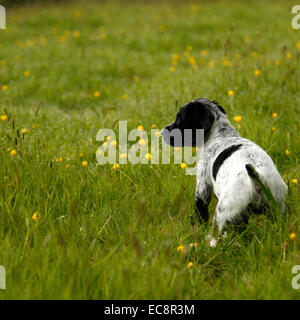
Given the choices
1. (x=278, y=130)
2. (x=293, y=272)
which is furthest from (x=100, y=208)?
(x=278, y=130)

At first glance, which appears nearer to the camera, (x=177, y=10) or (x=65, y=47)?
(x=65, y=47)

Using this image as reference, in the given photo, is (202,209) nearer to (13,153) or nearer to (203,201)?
(203,201)

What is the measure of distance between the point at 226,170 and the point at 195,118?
0.64 meters

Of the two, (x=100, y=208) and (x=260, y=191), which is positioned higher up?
(x=260, y=191)

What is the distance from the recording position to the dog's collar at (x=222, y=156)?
109 inches

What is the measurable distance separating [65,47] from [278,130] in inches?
247

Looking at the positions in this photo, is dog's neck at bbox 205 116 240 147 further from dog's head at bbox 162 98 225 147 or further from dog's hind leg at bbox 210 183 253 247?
dog's hind leg at bbox 210 183 253 247

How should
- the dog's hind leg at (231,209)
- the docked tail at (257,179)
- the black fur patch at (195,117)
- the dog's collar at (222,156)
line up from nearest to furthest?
the docked tail at (257,179), the dog's hind leg at (231,209), the dog's collar at (222,156), the black fur patch at (195,117)

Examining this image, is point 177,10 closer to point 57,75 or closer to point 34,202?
point 57,75

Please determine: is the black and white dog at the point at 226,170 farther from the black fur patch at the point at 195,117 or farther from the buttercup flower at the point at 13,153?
the buttercup flower at the point at 13,153

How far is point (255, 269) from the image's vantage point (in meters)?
2.39

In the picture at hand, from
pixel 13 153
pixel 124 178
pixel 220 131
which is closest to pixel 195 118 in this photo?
pixel 220 131

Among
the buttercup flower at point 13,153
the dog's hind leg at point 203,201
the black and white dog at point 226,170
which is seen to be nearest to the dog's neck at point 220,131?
the black and white dog at point 226,170

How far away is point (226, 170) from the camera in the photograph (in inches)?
104
